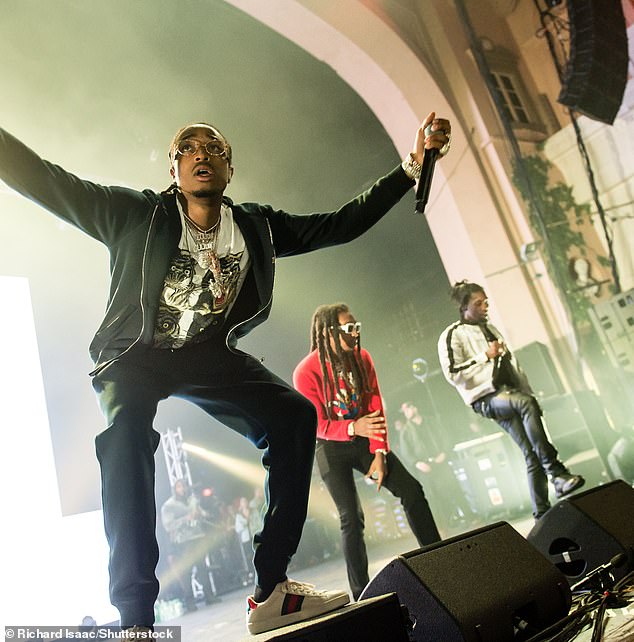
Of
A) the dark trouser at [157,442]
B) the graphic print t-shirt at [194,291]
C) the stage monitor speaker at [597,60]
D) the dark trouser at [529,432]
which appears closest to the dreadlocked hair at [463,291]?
the dark trouser at [529,432]

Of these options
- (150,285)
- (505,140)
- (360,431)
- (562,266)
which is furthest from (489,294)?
(150,285)

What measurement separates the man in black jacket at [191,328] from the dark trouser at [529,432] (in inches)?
82.9

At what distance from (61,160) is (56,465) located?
5.55ft

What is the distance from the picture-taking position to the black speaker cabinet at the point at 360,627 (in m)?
1.26

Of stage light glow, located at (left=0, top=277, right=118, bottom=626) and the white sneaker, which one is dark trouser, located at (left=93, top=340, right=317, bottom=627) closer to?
the white sneaker

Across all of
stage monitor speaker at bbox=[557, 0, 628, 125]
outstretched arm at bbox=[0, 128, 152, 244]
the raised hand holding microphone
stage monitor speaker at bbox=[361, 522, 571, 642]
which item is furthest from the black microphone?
stage monitor speaker at bbox=[557, 0, 628, 125]

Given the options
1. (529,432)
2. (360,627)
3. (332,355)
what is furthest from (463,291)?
(360,627)

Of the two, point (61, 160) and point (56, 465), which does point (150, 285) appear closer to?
point (56, 465)

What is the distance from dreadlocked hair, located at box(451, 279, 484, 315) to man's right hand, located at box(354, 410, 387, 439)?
132 cm

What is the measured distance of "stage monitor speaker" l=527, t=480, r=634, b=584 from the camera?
6.92 feet

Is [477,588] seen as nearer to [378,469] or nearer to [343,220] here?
[343,220]

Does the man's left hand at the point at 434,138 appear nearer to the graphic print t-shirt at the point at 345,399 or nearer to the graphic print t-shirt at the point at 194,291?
the graphic print t-shirt at the point at 194,291

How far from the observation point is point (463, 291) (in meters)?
4.31

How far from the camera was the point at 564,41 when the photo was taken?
4.92 metres
